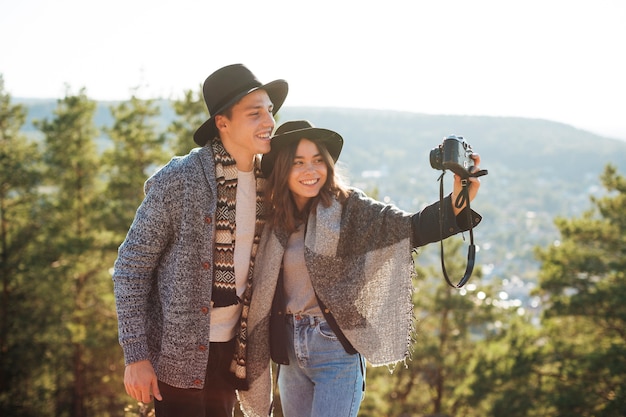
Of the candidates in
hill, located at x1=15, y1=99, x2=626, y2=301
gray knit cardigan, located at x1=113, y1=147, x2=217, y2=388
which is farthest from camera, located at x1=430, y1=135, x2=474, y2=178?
hill, located at x1=15, y1=99, x2=626, y2=301

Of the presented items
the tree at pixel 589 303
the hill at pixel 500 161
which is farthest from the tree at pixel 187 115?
the hill at pixel 500 161

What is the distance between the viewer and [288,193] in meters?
2.78

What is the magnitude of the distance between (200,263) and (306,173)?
71 cm

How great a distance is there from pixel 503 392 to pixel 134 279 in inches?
506

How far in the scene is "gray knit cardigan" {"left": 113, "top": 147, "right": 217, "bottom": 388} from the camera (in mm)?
2371

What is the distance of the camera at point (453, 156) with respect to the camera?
2.39 metres

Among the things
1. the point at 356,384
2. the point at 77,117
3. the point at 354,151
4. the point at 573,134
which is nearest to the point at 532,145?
the point at 573,134

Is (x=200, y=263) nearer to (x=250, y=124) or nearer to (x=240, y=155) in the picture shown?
(x=240, y=155)

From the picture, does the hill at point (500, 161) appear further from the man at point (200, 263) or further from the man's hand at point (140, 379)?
the man's hand at point (140, 379)

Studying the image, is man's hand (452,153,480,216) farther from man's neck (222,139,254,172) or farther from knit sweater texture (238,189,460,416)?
man's neck (222,139,254,172)

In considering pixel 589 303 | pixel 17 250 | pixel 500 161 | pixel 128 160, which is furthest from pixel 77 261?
pixel 500 161

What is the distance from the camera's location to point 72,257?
690 inches

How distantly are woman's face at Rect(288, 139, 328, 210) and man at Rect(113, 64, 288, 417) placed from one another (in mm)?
184

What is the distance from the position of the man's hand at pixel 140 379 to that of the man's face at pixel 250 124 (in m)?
1.05
